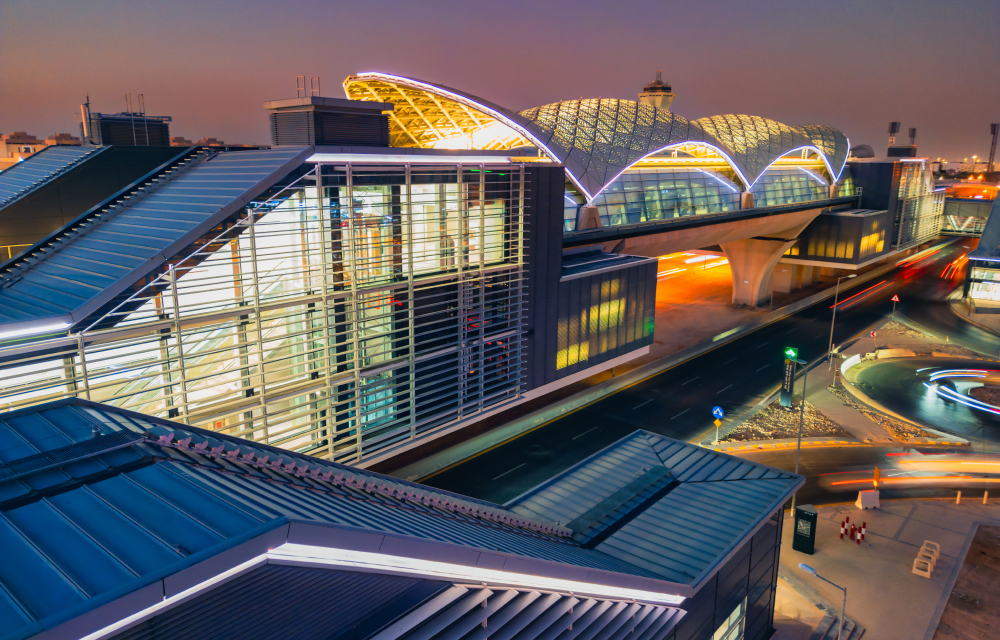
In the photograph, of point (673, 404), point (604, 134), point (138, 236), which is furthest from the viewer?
point (604, 134)

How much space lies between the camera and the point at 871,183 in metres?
64.7

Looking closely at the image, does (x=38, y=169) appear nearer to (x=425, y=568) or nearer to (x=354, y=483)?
(x=354, y=483)

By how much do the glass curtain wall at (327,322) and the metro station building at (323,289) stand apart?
7cm

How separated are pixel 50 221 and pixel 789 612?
29875mm

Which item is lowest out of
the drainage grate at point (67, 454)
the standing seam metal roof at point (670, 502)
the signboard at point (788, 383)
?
the signboard at point (788, 383)

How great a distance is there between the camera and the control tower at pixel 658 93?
9356 centimetres

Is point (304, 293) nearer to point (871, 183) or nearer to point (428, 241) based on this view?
point (428, 241)

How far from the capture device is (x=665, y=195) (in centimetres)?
4272

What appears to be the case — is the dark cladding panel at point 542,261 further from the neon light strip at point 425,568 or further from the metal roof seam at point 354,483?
the neon light strip at point 425,568

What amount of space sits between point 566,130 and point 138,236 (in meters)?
26.9

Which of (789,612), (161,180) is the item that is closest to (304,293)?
(161,180)

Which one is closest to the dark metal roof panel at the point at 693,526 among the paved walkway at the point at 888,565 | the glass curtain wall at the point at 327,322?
the paved walkway at the point at 888,565

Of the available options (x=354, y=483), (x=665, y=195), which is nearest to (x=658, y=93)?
(x=665, y=195)

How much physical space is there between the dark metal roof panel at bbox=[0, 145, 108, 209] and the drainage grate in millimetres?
22526
